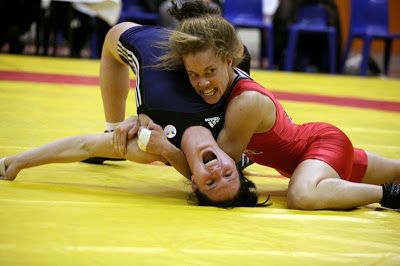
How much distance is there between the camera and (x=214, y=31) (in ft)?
9.34

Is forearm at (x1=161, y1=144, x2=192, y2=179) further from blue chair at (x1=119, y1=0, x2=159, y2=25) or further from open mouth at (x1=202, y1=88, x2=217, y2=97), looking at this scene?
blue chair at (x1=119, y1=0, x2=159, y2=25)

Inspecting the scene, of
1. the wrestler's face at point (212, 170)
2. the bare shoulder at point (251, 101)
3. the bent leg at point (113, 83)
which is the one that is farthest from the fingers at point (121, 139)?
the bent leg at point (113, 83)

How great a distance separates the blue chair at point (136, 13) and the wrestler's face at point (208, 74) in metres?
6.72

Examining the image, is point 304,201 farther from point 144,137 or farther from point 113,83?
point 113,83

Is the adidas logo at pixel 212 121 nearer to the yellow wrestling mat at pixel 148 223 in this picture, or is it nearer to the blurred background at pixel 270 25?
the yellow wrestling mat at pixel 148 223

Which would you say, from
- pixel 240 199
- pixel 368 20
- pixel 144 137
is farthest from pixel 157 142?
pixel 368 20

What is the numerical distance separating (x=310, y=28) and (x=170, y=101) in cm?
700

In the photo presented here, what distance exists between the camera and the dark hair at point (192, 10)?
3021 mm

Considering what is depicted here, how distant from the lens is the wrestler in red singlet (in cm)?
308

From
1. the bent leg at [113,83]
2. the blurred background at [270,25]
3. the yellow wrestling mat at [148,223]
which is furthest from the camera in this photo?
the blurred background at [270,25]

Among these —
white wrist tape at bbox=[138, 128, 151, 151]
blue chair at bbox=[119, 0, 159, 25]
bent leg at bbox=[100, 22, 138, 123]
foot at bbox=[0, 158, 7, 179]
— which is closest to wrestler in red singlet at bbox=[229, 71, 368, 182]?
white wrist tape at bbox=[138, 128, 151, 151]

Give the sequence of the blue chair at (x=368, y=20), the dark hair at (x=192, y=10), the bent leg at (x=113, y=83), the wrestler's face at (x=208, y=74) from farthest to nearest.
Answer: the blue chair at (x=368, y=20) < the bent leg at (x=113, y=83) < the dark hair at (x=192, y=10) < the wrestler's face at (x=208, y=74)

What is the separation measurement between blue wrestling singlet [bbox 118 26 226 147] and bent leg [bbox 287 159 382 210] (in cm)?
41

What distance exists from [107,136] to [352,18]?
777cm
